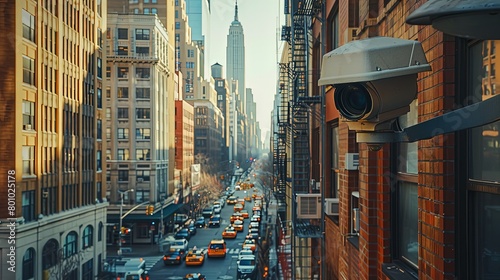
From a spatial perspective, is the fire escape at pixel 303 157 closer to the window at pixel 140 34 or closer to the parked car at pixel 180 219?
the window at pixel 140 34

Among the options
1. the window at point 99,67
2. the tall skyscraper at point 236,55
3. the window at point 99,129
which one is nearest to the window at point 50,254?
the window at point 99,129

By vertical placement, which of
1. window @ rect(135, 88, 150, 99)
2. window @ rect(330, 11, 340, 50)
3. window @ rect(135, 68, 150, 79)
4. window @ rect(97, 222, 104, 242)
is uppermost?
window @ rect(135, 68, 150, 79)

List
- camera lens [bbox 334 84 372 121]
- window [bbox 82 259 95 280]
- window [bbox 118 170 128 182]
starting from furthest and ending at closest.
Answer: window [bbox 118 170 128 182]
window [bbox 82 259 95 280]
camera lens [bbox 334 84 372 121]

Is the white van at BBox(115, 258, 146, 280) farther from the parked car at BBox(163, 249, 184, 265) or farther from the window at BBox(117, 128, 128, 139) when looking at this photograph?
the window at BBox(117, 128, 128, 139)

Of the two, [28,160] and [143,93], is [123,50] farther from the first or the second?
[28,160]

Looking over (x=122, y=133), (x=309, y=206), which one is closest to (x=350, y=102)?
(x=309, y=206)

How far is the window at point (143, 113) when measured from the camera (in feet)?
123

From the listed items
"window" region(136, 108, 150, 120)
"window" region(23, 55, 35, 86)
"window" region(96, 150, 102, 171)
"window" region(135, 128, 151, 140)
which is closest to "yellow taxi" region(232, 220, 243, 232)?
"window" region(135, 128, 151, 140)

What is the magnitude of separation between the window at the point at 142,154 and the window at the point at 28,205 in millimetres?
19540

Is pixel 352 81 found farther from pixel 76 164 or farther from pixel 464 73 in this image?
pixel 76 164

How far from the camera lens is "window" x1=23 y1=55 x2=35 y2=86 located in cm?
1694

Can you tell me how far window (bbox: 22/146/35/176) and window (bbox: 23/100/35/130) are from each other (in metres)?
0.81

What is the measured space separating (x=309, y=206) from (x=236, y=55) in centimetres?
13858

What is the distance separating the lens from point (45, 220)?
60.5 feet
